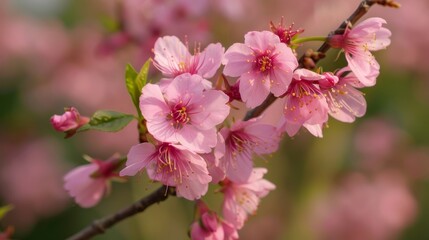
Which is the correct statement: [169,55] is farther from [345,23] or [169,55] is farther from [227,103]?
[345,23]

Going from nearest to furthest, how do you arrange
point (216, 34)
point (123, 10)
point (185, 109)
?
point (185, 109) → point (123, 10) → point (216, 34)

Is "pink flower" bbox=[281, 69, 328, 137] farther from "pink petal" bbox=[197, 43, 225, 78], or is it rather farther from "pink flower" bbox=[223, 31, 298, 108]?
"pink petal" bbox=[197, 43, 225, 78]

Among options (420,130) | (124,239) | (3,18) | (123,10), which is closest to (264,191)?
(123,10)

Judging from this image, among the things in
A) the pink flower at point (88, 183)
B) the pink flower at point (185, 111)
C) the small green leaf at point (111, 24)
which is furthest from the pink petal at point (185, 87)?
the small green leaf at point (111, 24)

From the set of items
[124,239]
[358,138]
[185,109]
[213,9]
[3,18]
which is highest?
[185,109]

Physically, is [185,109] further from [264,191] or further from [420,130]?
[420,130]
